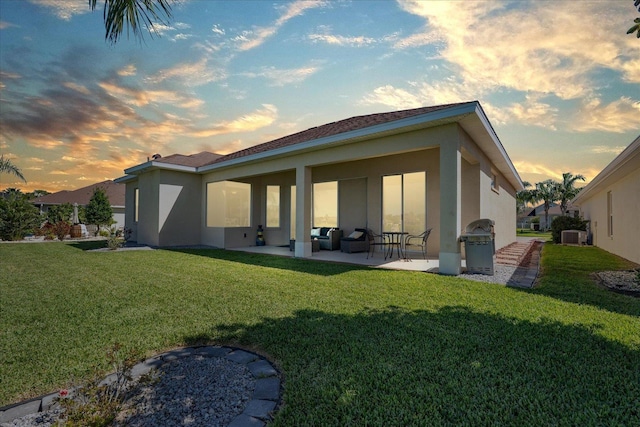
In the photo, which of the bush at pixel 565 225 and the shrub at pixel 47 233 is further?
the bush at pixel 565 225

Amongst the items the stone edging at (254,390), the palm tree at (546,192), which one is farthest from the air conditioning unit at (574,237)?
the palm tree at (546,192)

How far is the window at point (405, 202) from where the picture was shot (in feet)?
32.4

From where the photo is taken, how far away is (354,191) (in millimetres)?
11516

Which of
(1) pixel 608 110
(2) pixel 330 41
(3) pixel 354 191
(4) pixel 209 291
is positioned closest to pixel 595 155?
(1) pixel 608 110

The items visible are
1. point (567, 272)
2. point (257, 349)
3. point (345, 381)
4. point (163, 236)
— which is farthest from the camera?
point (163, 236)

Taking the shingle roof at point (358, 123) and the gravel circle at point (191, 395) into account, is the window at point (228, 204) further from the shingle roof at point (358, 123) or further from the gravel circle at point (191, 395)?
the gravel circle at point (191, 395)

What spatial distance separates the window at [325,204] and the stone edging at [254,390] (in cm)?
932

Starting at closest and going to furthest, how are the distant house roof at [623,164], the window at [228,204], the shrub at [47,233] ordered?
1. the distant house roof at [623,164]
2. the window at [228,204]
3. the shrub at [47,233]

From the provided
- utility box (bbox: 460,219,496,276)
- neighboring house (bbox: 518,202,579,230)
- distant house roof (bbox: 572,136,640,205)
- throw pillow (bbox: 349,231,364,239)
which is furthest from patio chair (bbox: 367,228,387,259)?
neighboring house (bbox: 518,202,579,230)

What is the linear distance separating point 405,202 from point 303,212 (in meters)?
3.48

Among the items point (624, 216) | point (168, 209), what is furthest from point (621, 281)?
point (168, 209)

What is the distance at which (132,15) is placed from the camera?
3.13 m

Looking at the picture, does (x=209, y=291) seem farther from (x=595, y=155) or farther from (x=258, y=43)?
(x=595, y=155)

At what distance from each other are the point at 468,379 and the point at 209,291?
14.0 feet
